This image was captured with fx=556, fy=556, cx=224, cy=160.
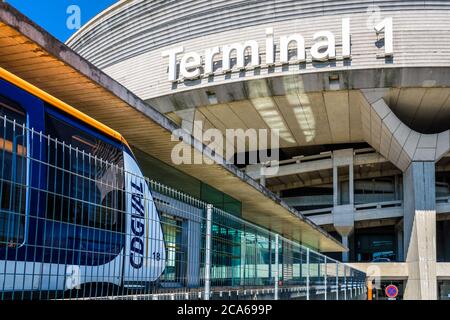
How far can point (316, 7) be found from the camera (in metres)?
33.2

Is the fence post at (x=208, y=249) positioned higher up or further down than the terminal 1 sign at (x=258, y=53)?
further down

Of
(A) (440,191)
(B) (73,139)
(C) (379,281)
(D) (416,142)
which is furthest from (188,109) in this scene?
(B) (73,139)

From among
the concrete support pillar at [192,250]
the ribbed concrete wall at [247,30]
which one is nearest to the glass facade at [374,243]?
the ribbed concrete wall at [247,30]

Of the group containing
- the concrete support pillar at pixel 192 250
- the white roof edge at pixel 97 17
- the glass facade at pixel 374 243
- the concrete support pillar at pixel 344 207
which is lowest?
the concrete support pillar at pixel 192 250

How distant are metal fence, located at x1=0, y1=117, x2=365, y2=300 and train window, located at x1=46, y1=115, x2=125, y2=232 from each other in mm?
11

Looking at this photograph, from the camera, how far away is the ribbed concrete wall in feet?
107

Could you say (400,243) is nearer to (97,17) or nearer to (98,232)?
(97,17)

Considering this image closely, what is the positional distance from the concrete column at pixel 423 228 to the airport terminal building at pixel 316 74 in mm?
74

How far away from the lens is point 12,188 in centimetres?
449

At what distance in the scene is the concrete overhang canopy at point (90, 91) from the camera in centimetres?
709

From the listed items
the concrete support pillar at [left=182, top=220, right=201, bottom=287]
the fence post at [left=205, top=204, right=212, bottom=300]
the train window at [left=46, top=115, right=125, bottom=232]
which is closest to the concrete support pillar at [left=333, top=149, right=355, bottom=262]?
the fence post at [left=205, top=204, right=212, bottom=300]

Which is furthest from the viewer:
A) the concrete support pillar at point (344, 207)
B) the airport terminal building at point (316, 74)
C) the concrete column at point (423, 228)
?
the concrete support pillar at point (344, 207)

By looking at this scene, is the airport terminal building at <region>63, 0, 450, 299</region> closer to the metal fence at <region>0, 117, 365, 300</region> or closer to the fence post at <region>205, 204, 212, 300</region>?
the metal fence at <region>0, 117, 365, 300</region>

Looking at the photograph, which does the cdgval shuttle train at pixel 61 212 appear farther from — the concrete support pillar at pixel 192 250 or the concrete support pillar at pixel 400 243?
the concrete support pillar at pixel 400 243
